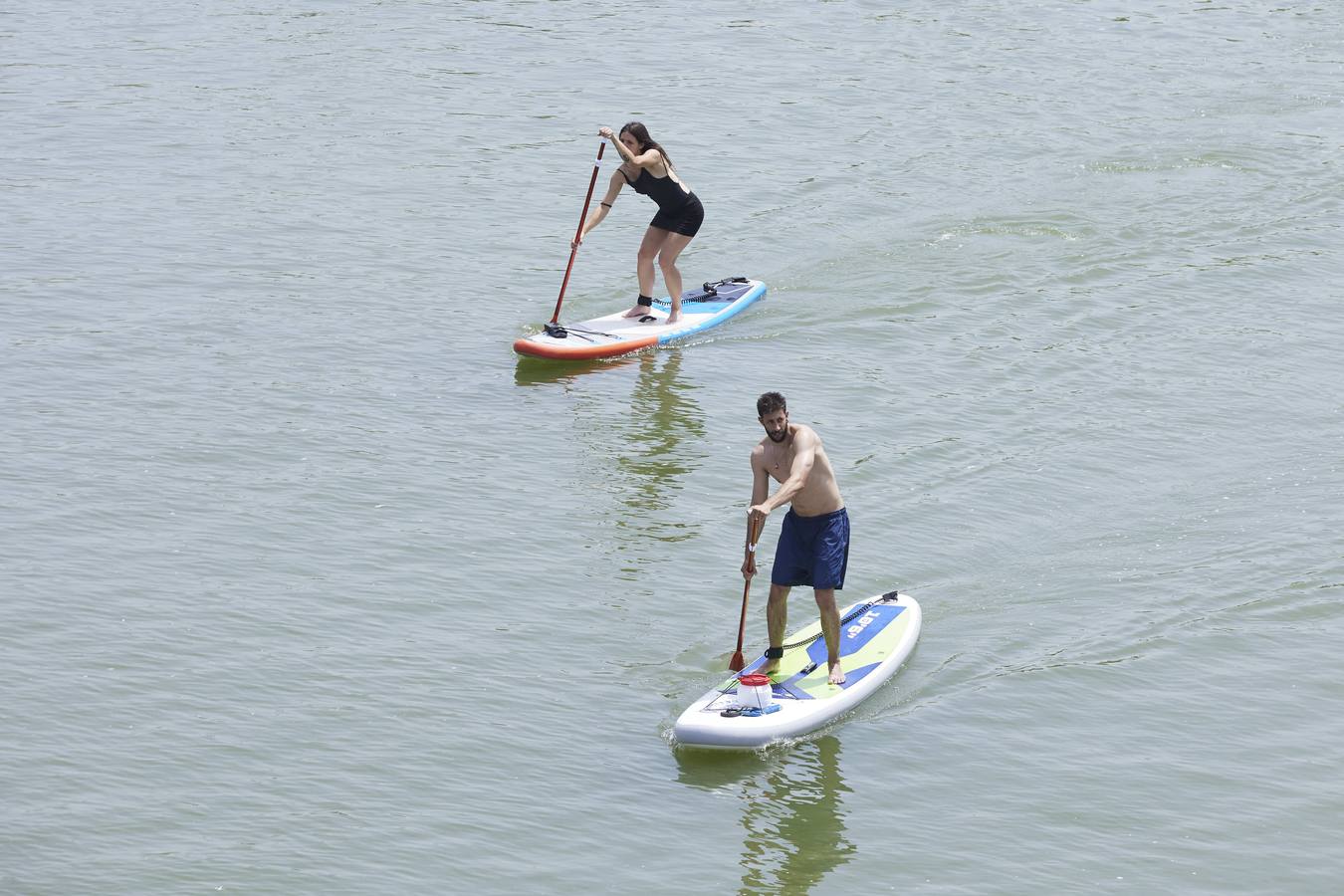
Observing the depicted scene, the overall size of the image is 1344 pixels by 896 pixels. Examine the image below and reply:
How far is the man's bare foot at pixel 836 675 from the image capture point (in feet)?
39.4

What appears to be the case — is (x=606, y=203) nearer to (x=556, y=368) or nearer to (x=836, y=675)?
(x=556, y=368)

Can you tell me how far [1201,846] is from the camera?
422 inches

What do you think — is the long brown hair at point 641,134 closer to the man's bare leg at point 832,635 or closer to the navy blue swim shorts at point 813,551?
the navy blue swim shorts at point 813,551

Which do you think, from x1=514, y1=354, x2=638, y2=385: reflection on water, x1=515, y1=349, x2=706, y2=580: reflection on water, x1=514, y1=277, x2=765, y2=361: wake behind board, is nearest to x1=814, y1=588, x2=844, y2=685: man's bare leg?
x1=515, y1=349, x2=706, y2=580: reflection on water

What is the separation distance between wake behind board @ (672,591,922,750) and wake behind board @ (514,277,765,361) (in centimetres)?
648

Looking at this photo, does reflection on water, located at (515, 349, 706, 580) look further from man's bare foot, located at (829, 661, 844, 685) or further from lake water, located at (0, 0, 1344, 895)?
man's bare foot, located at (829, 661, 844, 685)

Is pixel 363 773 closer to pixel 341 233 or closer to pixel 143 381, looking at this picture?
pixel 143 381

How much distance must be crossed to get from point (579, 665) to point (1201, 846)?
173 inches

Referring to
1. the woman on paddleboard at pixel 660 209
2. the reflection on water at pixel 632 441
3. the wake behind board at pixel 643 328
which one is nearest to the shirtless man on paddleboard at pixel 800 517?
the reflection on water at pixel 632 441

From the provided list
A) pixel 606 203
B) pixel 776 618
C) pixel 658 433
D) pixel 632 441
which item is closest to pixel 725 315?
pixel 606 203

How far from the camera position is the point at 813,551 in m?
11.8

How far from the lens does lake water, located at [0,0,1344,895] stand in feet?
35.6

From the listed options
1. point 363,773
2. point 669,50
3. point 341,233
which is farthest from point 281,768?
point 669,50

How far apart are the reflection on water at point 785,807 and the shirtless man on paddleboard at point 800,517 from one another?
0.78 meters
